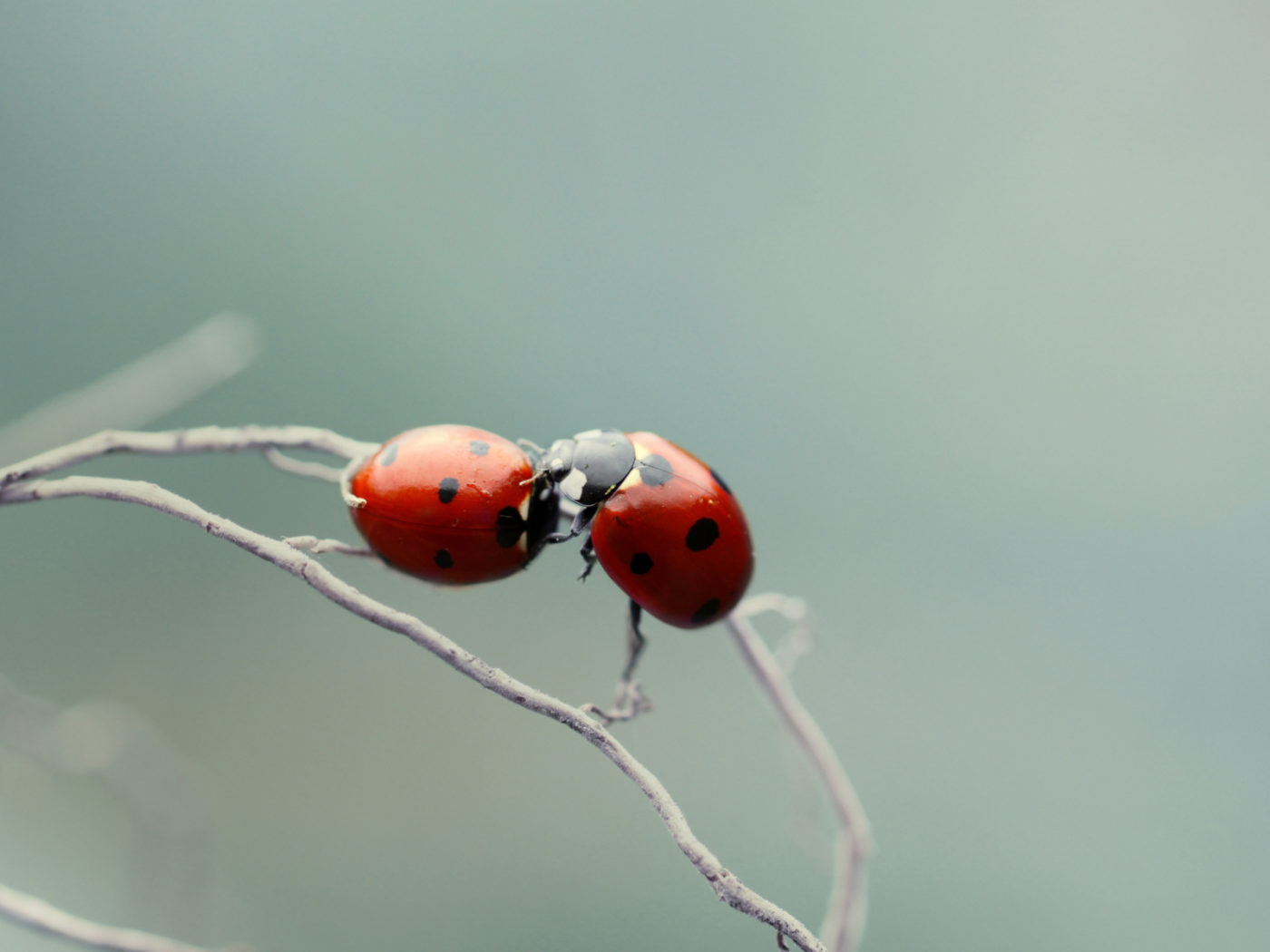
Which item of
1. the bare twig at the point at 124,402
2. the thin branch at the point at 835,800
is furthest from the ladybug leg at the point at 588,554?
the bare twig at the point at 124,402

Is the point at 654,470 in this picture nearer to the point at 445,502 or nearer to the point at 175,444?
the point at 445,502

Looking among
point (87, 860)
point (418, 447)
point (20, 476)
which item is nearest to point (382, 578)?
point (87, 860)

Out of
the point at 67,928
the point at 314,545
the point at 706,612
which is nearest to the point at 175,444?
the point at 314,545

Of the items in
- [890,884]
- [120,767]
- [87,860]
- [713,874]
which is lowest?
[87,860]

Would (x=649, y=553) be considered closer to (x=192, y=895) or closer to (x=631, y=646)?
(x=631, y=646)

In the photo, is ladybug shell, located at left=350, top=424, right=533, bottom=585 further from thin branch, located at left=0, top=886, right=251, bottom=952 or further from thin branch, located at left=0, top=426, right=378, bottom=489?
thin branch, located at left=0, top=886, right=251, bottom=952

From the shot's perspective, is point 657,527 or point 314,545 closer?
point 314,545

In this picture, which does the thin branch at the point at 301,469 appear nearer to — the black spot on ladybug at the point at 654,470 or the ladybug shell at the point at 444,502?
the ladybug shell at the point at 444,502
